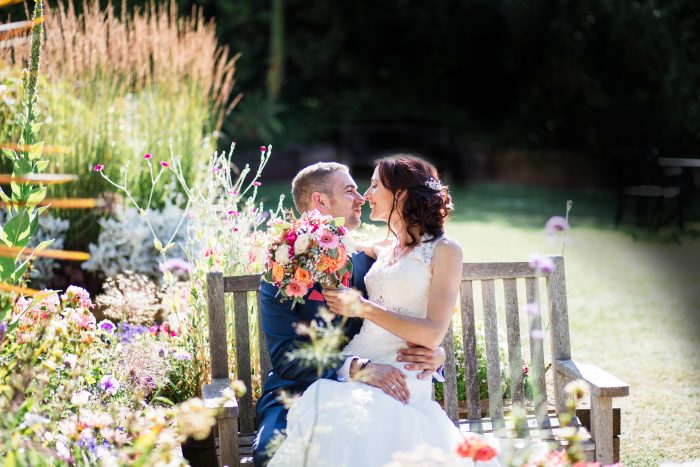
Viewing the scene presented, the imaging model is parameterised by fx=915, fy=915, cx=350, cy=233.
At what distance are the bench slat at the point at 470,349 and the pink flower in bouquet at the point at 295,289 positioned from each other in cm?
84

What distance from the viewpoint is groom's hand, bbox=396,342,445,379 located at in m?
3.29

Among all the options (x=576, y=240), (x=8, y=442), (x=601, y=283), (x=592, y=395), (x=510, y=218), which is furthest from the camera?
(x=510, y=218)

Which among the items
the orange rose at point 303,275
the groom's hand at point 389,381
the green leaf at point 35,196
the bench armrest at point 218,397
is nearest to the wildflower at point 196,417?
the bench armrest at point 218,397

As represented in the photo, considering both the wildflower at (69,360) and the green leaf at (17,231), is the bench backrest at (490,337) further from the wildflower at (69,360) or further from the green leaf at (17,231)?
the green leaf at (17,231)

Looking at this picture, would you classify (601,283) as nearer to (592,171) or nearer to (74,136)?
(74,136)

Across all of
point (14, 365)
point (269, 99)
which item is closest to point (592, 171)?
point (269, 99)

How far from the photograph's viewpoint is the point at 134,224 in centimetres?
598

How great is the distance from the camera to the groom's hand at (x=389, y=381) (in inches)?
125

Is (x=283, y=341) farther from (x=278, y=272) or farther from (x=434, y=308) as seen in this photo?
(x=434, y=308)

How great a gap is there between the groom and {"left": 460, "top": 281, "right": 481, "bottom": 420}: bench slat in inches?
16.0

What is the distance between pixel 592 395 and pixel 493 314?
0.54 meters

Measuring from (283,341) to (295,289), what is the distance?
0.86 ft

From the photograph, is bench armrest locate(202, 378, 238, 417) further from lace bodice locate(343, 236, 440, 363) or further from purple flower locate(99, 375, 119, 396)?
lace bodice locate(343, 236, 440, 363)

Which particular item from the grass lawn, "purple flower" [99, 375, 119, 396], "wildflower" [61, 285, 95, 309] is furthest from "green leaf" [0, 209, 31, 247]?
the grass lawn
